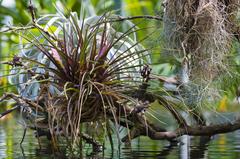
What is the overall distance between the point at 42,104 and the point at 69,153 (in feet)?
1.06

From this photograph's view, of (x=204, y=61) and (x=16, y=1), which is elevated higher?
(x=16, y=1)

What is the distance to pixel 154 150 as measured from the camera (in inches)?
140

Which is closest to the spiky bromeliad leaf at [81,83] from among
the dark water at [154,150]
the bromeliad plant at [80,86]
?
the bromeliad plant at [80,86]

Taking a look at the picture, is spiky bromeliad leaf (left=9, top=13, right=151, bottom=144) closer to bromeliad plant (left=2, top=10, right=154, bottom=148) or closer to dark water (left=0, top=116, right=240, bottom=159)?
bromeliad plant (left=2, top=10, right=154, bottom=148)

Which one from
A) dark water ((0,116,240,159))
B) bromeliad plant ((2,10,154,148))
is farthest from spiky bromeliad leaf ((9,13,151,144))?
dark water ((0,116,240,159))

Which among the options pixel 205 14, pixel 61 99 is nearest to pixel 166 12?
pixel 205 14

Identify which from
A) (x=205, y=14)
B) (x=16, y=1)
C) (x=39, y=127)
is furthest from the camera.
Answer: (x=16, y=1)

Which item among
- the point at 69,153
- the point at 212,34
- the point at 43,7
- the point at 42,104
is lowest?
the point at 69,153

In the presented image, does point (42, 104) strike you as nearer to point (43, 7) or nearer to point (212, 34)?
point (212, 34)

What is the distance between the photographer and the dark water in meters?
3.22

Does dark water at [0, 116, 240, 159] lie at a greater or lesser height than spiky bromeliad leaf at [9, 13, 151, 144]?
lesser

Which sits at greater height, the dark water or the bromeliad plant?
the bromeliad plant

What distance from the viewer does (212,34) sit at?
10.8 feet

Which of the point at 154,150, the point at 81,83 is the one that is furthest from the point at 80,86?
the point at 154,150
